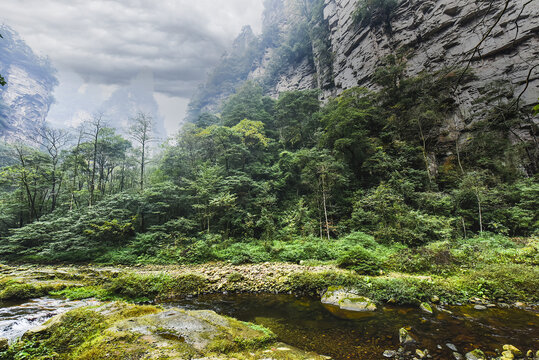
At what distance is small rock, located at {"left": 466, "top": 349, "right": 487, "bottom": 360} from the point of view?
13.5 ft

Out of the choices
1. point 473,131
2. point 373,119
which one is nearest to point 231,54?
point 373,119

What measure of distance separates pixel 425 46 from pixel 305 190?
59.4 ft

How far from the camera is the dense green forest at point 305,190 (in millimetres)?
11719

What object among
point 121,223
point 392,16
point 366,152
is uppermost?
point 392,16

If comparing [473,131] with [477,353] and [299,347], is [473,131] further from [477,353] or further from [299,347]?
[299,347]

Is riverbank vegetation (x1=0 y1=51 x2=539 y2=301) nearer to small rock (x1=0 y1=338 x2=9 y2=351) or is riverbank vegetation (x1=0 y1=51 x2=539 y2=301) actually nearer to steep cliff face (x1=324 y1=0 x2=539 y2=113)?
steep cliff face (x1=324 y1=0 x2=539 y2=113)

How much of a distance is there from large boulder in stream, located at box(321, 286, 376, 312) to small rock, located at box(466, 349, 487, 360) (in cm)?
205

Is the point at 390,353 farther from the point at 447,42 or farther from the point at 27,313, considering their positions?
the point at 447,42

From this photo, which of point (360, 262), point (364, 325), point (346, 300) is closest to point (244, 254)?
point (360, 262)

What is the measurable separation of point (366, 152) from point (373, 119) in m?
3.54

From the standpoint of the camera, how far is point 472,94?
1719 cm

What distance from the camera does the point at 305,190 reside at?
61.4ft

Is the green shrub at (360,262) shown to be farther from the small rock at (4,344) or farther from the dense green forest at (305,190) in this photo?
the small rock at (4,344)

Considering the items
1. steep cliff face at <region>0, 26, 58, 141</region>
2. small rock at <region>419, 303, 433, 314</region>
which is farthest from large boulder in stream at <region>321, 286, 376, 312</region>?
steep cliff face at <region>0, 26, 58, 141</region>
